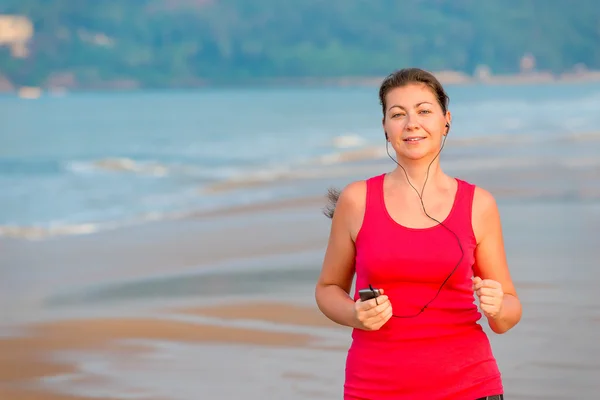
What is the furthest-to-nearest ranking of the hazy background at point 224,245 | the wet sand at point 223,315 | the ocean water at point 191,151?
the ocean water at point 191,151 → the hazy background at point 224,245 → the wet sand at point 223,315

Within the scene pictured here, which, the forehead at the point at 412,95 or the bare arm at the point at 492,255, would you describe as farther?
the forehead at the point at 412,95

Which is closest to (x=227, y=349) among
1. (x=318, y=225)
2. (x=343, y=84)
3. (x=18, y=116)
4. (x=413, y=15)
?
(x=318, y=225)

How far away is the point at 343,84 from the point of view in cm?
9081

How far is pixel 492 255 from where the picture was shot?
2.94 m

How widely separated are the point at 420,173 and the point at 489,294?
0.40 meters

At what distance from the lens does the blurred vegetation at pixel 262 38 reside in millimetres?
79812

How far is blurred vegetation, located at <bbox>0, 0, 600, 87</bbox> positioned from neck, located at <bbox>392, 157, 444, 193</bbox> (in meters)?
76.4

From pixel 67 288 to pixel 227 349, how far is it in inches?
109

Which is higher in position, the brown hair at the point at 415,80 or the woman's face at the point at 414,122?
the brown hair at the point at 415,80

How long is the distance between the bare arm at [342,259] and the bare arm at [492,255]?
30cm

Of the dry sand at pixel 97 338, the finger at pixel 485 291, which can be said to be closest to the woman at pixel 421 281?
the finger at pixel 485 291

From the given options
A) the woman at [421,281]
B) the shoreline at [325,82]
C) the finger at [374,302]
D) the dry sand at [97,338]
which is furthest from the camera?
the shoreline at [325,82]

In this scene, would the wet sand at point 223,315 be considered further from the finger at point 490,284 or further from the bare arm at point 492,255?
the finger at point 490,284

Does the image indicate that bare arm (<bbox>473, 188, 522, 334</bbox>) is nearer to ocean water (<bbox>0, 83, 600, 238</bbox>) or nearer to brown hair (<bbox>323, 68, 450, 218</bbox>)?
brown hair (<bbox>323, 68, 450, 218</bbox>)
